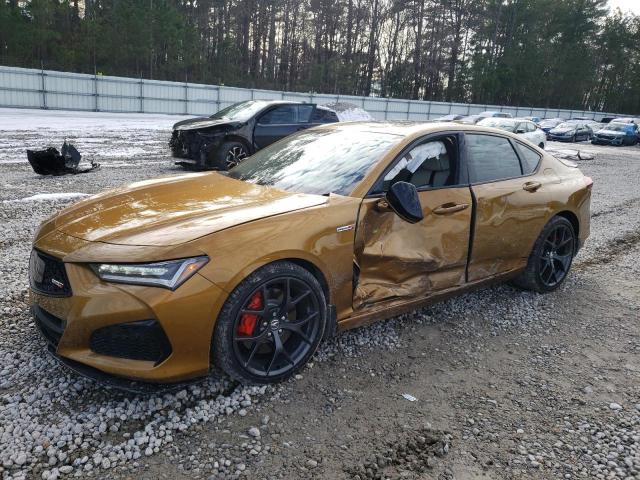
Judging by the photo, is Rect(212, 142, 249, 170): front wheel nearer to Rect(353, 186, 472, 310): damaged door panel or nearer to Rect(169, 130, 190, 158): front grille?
Rect(169, 130, 190, 158): front grille

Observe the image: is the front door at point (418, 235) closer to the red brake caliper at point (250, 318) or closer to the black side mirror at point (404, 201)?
the black side mirror at point (404, 201)

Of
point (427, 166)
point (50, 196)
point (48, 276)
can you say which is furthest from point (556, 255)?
point (50, 196)

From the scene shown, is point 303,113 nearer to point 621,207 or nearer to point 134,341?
point 621,207

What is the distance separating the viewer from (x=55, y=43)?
113 ft

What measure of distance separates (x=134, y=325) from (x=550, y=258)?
3.73 metres

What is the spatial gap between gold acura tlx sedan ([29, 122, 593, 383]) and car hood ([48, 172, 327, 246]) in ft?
0.04

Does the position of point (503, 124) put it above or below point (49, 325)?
above

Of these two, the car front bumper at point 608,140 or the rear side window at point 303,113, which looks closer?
the rear side window at point 303,113

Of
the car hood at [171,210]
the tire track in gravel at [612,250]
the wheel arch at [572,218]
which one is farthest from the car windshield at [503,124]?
the car hood at [171,210]

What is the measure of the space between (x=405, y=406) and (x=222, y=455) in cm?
107

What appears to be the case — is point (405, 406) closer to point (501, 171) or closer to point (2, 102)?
point (501, 171)

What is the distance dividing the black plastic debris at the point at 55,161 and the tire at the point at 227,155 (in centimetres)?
237

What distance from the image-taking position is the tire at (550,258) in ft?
14.8

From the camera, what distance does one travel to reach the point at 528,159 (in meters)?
4.49
